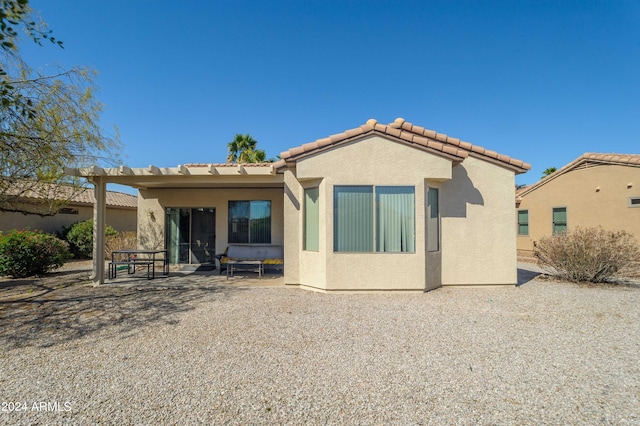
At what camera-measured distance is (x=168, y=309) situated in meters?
6.66

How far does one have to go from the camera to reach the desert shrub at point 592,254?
919 cm

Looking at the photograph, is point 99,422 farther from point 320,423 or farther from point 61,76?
point 61,76

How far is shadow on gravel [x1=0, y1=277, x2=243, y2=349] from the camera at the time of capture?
523 cm

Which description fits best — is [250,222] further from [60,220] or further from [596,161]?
[596,161]

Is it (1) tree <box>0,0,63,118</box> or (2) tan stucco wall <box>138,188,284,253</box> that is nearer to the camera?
(1) tree <box>0,0,63,118</box>

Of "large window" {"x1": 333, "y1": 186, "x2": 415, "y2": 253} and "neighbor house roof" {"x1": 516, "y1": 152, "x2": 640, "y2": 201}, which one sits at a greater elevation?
"neighbor house roof" {"x1": 516, "y1": 152, "x2": 640, "y2": 201}

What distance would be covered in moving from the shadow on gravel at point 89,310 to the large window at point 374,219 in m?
3.43

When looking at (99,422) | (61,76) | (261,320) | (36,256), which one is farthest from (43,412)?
(36,256)

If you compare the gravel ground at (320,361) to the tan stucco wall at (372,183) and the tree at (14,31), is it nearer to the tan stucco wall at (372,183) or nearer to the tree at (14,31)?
the tan stucco wall at (372,183)

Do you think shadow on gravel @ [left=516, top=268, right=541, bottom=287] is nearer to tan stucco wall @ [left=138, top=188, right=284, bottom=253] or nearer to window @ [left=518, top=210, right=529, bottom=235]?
window @ [left=518, top=210, right=529, bottom=235]

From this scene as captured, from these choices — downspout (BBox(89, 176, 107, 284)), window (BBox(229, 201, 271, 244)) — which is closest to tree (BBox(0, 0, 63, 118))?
downspout (BBox(89, 176, 107, 284))

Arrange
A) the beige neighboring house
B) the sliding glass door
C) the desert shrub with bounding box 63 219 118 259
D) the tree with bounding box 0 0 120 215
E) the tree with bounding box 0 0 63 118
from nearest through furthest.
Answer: the tree with bounding box 0 0 63 118
the tree with bounding box 0 0 120 215
the sliding glass door
the beige neighboring house
the desert shrub with bounding box 63 219 118 259

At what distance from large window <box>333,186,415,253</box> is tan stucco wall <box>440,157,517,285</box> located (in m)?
1.48

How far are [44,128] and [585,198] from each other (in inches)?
806
